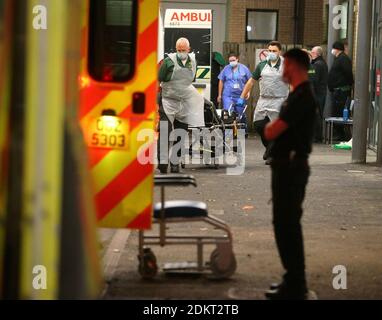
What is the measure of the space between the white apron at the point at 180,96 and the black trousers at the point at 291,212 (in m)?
8.04

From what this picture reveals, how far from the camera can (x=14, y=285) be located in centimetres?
362

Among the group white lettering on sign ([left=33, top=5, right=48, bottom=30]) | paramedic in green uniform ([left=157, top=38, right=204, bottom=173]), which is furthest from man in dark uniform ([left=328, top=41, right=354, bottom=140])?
white lettering on sign ([left=33, top=5, right=48, bottom=30])

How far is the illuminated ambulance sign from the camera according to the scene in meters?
27.9

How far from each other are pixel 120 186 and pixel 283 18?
26793 mm

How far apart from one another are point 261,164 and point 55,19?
14349 mm

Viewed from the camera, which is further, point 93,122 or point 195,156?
point 195,156

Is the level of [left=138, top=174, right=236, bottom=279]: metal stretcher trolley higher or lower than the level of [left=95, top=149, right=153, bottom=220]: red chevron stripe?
lower

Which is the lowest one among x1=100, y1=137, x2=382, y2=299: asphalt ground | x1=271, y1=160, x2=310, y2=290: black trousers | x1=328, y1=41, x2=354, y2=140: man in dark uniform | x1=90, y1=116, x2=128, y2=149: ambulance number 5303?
x1=100, y1=137, x2=382, y2=299: asphalt ground

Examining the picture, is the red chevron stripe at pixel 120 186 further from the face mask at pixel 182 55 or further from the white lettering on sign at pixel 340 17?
the white lettering on sign at pixel 340 17

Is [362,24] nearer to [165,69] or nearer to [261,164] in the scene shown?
[261,164]

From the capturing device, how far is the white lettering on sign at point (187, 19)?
27906 mm

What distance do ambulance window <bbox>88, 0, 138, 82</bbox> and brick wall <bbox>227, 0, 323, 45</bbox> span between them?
25.6 m

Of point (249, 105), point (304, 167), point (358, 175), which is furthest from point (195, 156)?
point (304, 167)

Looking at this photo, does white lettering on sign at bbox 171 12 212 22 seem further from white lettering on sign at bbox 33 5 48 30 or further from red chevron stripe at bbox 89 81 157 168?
white lettering on sign at bbox 33 5 48 30
